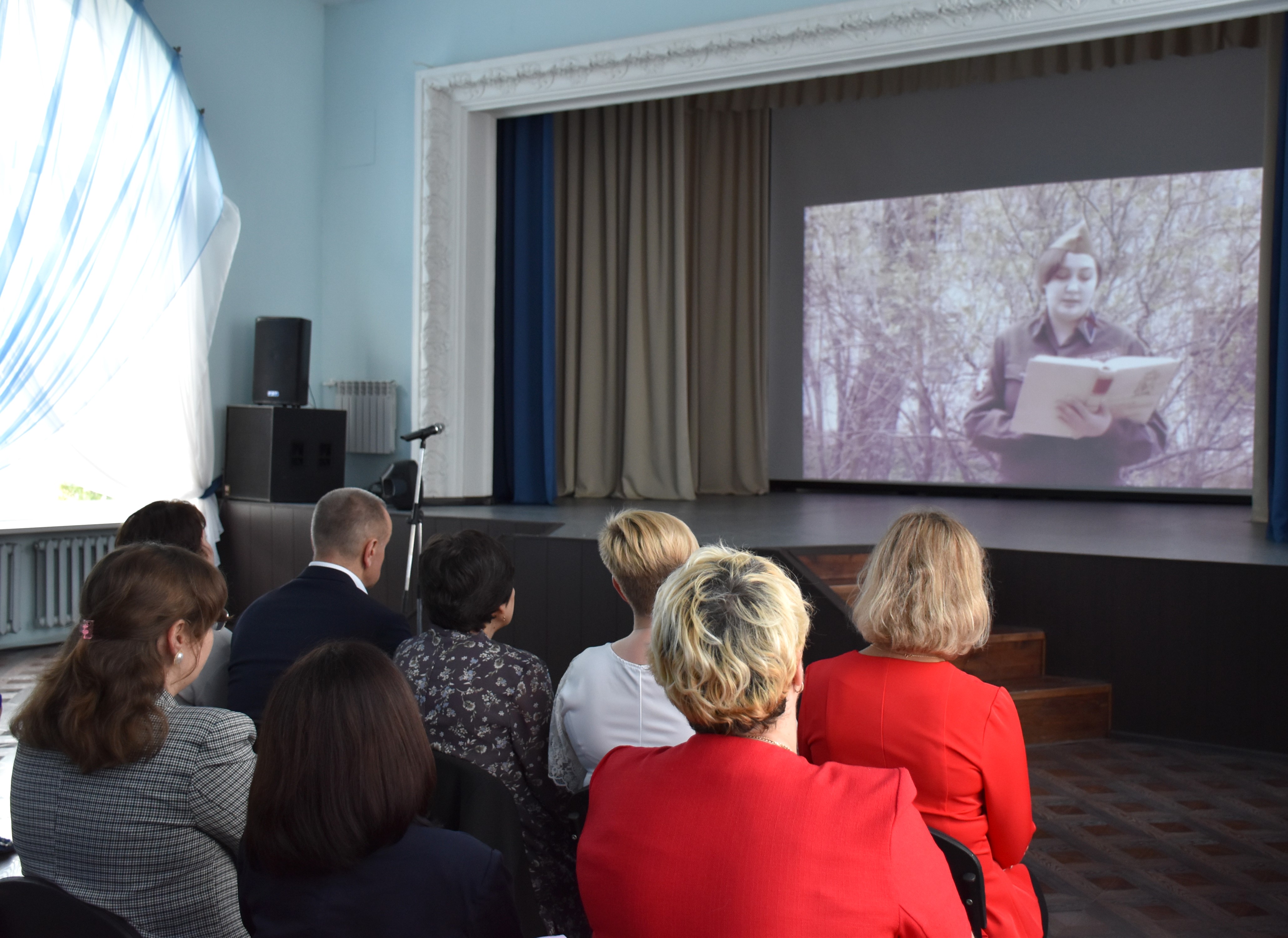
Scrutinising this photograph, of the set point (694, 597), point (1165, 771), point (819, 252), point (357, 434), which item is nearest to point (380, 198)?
point (357, 434)

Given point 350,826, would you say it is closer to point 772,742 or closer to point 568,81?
point 772,742

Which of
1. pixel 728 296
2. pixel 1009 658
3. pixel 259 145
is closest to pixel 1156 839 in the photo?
pixel 1009 658

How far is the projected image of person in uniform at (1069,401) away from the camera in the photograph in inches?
261

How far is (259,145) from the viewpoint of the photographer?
5.75m

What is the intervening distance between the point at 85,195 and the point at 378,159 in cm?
170

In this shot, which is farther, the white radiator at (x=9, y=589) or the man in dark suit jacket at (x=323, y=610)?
the white radiator at (x=9, y=589)

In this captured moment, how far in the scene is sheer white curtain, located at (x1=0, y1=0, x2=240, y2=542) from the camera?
14.4 ft


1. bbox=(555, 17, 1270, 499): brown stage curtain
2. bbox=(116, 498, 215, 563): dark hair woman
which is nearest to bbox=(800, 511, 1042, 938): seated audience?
bbox=(116, 498, 215, 563): dark hair woman

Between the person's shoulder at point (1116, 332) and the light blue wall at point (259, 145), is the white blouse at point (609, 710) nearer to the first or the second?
the light blue wall at point (259, 145)

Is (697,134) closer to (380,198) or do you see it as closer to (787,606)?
(380,198)

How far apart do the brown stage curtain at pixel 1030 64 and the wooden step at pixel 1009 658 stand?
11.4 feet

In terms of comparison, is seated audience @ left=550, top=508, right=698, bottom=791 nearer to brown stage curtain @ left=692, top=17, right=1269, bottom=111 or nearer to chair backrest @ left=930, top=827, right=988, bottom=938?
chair backrest @ left=930, top=827, right=988, bottom=938

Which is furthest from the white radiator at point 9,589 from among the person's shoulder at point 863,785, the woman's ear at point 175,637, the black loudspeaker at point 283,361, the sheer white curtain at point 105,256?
the person's shoulder at point 863,785

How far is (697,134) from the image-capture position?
7.68 metres
